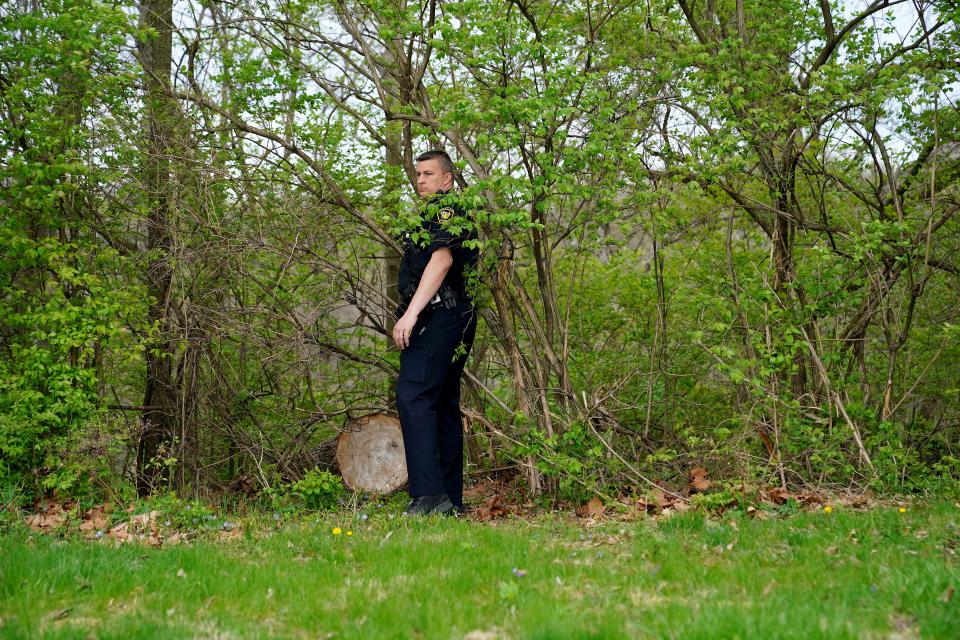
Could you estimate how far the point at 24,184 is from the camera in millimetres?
6500

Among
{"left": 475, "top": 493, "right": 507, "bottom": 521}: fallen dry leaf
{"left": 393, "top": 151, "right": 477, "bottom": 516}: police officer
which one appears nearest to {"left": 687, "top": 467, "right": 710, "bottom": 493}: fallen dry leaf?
{"left": 475, "top": 493, "right": 507, "bottom": 521}: fallen dry leaf

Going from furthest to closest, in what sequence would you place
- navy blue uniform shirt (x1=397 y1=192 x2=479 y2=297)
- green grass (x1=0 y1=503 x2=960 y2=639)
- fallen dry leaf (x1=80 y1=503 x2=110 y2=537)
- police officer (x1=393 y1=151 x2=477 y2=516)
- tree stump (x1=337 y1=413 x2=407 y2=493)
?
1. tree stump (x1=337 y1=413 x2=407 y2=493)
2. police officer (x1=393 y1=151 x2=477 y2=516)
3. navy blue uniform shirt (x1=397 y1=192 x2=479 y2=297)
4. fallen dry leaf (x1=80 y1=503 x2=110 y2=537)
5. green grass (x1=0 y1=503 x2=960 y2=639)

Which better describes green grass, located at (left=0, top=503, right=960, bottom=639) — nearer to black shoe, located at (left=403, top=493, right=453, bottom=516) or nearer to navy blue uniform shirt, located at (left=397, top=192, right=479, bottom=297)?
black shoe, located at (left=403, top=493, right=453, bottom=516)

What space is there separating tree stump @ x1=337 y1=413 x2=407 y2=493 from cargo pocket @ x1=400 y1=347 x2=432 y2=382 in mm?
1712

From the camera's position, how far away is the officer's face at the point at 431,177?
19.1 ft

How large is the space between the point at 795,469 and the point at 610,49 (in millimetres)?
3898

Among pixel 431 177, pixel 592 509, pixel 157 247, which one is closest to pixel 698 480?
pixel 592 509

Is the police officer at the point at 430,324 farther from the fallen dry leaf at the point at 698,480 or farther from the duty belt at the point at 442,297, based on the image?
the fallen dry leaf at the point at 698,480

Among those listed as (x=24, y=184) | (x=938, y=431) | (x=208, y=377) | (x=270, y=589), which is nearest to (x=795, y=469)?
(x=938, y=431)

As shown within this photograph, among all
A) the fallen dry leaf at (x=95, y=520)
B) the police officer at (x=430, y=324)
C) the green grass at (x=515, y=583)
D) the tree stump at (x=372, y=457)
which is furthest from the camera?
the tree stump at (x=372, y=457)

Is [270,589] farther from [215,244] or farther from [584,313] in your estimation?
[584,313]

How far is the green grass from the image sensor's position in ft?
10.00

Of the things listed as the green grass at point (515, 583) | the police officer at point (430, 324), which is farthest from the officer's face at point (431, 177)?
the green grass at point (515, 583)

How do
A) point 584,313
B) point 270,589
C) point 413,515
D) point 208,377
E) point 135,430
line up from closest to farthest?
point 270,589, point 413,515, point 135,430, point 208,377, point 584,313
